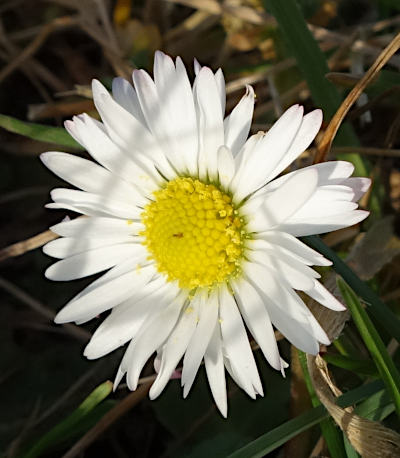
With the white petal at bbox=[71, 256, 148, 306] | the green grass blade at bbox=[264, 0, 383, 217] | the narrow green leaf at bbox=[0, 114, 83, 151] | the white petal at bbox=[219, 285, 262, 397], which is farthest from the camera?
the narrow green leaf at bbox=[0, 114, 83, 151]

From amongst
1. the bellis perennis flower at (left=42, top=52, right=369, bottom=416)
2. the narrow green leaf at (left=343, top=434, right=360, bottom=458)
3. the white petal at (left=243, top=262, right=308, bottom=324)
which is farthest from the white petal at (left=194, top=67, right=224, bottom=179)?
the narrow green leaf at (left=343, top=434, right=360, bottom=458)

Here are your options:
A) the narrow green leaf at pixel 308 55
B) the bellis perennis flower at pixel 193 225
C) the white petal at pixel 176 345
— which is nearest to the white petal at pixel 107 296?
the bellis perennis flower at pixel 193 225

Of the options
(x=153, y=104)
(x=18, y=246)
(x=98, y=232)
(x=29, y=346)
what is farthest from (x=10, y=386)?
(x=153, y=104)

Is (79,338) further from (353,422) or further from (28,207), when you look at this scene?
(353,422)

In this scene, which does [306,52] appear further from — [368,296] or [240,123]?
[368,296]

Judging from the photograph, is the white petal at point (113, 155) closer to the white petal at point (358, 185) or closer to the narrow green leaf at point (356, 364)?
the white petal at point (358, 185)

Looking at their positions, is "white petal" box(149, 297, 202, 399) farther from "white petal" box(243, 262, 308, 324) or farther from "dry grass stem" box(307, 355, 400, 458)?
"dry grass stem" box(307, 355, 400, 458)
